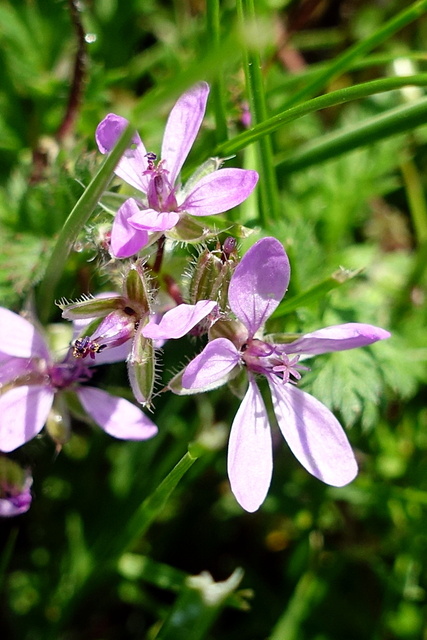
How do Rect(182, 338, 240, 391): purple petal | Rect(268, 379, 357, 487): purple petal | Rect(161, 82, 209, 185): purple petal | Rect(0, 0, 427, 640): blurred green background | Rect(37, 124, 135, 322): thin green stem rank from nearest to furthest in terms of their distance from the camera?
Rect(37, 124, 135, 322): thin green stem, Rect(182, 338, 240, 391): purple petal, Rect(268, 379, 357, 487): purple petal, Rect(161, 82, 209, 185): purple petal, Rect(0, 0, 427, 640): blurred green background

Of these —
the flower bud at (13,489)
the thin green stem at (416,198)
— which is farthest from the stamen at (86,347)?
the thin green stem at (416,198)

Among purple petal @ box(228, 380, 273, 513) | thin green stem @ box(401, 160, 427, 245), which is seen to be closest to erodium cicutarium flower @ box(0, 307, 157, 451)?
purple petal @ box(228, 380, 273, 513)

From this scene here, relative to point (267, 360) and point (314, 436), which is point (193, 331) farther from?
point (314, 436)

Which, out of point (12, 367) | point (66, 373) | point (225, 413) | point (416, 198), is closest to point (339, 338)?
point (66, 373)

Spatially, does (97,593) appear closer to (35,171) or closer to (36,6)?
(35,171)

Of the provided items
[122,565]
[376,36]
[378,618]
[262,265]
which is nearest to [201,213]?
[262,265]

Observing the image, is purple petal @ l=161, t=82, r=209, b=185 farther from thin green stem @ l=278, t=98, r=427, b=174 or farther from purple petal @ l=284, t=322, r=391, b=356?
thin green stem @ l=278, t=98, r=427, b=174
